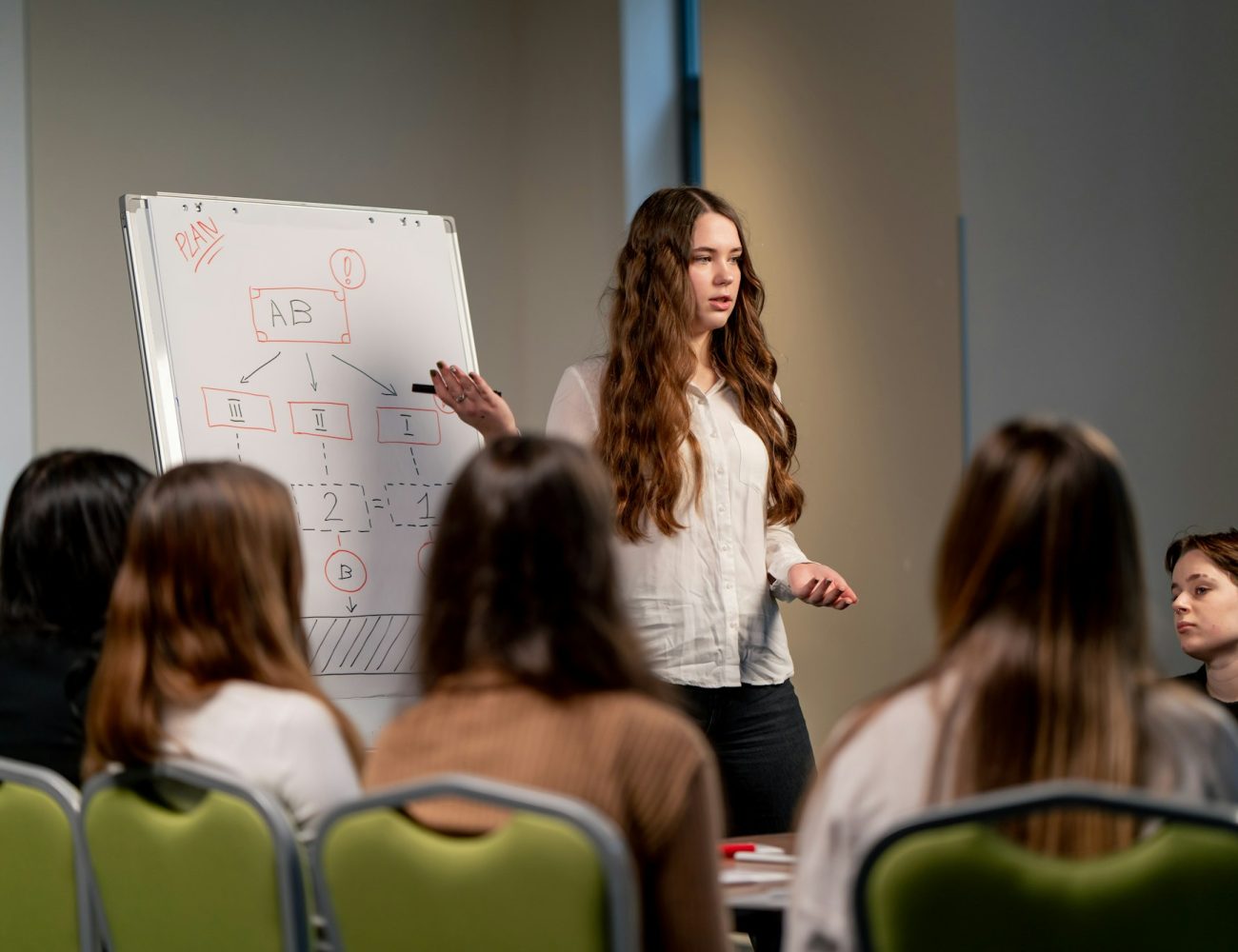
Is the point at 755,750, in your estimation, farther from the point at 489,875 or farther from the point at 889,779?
the point at 489,875

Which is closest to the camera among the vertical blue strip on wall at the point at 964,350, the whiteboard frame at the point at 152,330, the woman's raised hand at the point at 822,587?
the woman's raised hand at the point at 822,587

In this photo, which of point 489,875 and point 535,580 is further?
point 535,580

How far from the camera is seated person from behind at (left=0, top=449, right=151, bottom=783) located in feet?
6.26

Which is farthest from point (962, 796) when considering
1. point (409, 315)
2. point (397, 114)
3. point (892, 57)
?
point (397, 114)

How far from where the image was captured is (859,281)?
3984 millimetres

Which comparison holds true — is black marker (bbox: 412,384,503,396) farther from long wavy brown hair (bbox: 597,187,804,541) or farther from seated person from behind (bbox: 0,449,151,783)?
seated person from behind (bbox: 0,449,151,783)

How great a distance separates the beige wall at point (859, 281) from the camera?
3.69 meters

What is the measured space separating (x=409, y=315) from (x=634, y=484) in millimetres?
869

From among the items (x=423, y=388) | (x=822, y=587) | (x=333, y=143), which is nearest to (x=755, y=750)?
(x=822, y=587)

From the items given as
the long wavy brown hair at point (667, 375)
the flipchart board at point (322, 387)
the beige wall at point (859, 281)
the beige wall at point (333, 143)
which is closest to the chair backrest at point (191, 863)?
the long wavy brown hair at point (667, 375)

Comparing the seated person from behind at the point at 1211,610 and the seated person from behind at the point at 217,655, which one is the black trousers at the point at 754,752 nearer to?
the seated person from behind at the point at 1211,610

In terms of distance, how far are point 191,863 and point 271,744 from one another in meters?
0.15

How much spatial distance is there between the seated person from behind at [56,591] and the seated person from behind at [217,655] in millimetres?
238

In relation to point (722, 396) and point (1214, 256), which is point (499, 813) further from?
point (1214, 256)
